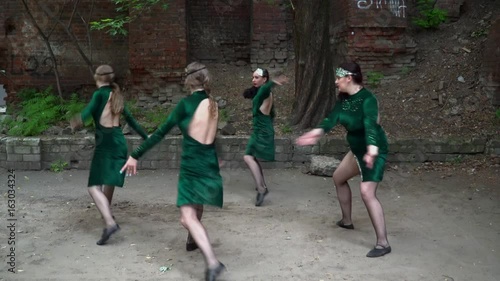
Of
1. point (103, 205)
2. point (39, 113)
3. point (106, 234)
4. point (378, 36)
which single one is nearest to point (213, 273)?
point (106, 234)

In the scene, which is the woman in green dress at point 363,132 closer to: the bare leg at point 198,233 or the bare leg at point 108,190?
the bare leg at point 198,233

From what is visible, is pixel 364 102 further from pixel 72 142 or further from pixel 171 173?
pixel 72 142

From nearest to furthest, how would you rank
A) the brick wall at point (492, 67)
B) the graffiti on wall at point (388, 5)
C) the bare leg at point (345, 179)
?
the bare leg at point (345, 179) < the brick wall at point (492, 67) < the graffiti on wall at point (388, 5)

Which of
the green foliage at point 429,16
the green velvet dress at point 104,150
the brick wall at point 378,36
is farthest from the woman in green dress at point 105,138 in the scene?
the green foliage at point 429,16

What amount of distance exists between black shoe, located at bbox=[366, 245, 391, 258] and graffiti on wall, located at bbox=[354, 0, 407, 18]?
6.88m

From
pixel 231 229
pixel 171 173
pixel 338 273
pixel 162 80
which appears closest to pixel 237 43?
pixel 162 80

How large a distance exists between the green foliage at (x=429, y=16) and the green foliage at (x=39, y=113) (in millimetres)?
7450

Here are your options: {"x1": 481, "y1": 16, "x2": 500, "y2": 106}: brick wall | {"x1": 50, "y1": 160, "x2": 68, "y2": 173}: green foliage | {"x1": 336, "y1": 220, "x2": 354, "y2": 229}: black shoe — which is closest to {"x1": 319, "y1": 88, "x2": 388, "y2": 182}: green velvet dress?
{"x1": 336, "y1": 220, "x2": 354, "y2": 229}: black shoe

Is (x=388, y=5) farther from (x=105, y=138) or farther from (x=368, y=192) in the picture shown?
(x=105, y=138)

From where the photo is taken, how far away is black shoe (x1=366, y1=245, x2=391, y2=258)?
16.4 ft

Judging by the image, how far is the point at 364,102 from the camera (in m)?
4.98

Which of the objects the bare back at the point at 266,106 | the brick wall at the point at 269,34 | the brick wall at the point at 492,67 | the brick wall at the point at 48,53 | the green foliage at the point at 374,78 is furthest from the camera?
the brick wall at the point at 269,34

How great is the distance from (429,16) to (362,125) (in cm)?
766

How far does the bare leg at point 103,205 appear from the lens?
5.38 meters
